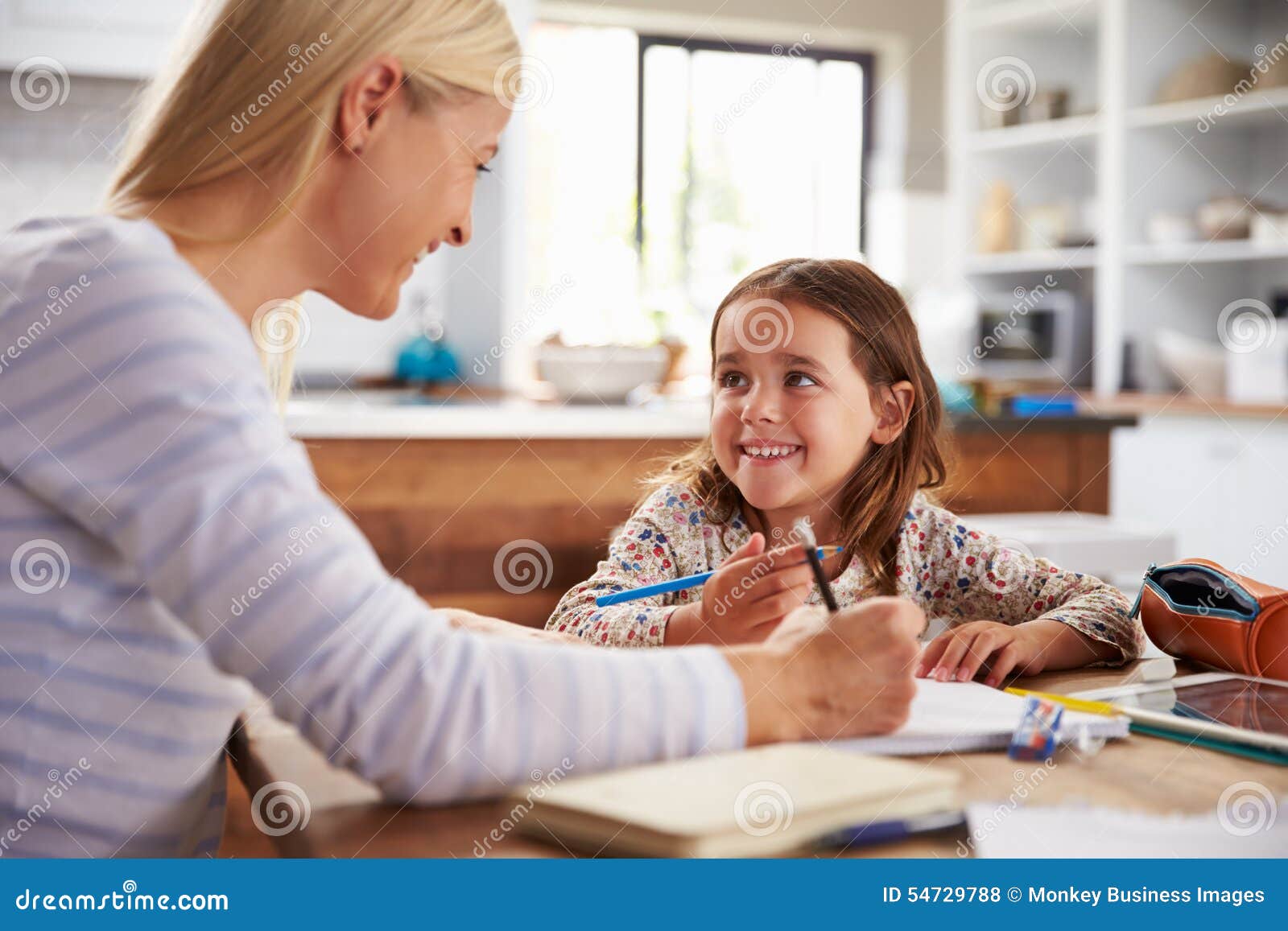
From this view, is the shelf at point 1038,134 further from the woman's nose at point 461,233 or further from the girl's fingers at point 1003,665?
the woman's nose at point 461,233

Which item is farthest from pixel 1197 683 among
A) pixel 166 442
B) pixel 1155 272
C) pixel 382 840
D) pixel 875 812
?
pixel 1155 272

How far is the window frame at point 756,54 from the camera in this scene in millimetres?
4969

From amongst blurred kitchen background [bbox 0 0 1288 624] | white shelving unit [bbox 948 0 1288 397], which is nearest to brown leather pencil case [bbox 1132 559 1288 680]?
blurred kitchen background [bbox 0 0 1288 624]

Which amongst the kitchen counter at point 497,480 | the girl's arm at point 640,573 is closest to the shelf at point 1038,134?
the kitchen counter at point 497,480

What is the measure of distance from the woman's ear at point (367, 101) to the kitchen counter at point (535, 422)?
1284 millimetres

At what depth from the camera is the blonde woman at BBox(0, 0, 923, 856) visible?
1.95 ft

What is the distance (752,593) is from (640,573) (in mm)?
346

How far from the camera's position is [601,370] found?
8.71 ft

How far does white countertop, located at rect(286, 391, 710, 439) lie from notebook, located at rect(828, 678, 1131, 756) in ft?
4.60

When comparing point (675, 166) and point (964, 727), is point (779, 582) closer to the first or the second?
point (964, 727)

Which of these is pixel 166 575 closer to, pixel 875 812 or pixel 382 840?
pixel 382 840

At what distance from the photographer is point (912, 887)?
1.82 ft

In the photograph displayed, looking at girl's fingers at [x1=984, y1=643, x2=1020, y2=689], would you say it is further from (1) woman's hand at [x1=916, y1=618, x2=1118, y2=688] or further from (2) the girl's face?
(2) the girl's face

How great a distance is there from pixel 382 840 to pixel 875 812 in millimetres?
225
